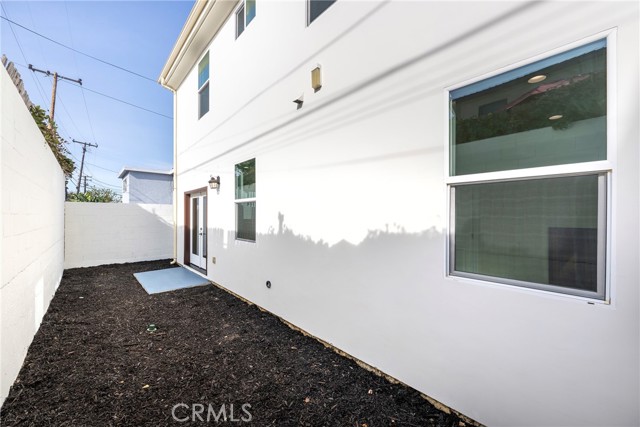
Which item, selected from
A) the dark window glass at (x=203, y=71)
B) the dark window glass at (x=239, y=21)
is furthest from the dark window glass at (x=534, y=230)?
the dark window glass at (x=203, y=71)

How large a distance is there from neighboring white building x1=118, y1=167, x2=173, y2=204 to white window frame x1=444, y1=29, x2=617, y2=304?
60.8ft

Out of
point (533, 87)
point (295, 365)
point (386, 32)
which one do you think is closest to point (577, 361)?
point (533, 87)

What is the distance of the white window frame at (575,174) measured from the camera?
145 centimetres

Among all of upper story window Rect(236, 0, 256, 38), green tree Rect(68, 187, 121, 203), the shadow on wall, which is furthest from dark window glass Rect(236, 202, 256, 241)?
green tree Rect(68, 187, 121, 203)

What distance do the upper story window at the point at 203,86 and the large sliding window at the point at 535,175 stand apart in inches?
248

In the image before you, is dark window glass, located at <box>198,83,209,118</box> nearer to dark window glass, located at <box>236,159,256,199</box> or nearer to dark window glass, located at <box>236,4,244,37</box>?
dark window glass, located at <box>236,4,244,37</box>

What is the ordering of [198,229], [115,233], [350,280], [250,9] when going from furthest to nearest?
[115,233], [198,229], [250,9], [350,280]

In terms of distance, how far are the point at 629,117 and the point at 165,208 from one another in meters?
10.8

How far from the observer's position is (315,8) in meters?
3.42

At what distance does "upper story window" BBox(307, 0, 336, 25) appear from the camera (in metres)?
3.26

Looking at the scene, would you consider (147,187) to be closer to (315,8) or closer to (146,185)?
(146,185)

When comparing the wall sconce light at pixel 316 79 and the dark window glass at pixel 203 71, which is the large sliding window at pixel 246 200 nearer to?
the wall sconce light at pixel 316 79

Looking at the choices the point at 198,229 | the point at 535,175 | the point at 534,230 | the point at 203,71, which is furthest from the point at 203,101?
the point at 534,230

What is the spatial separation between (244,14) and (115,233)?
770cm
